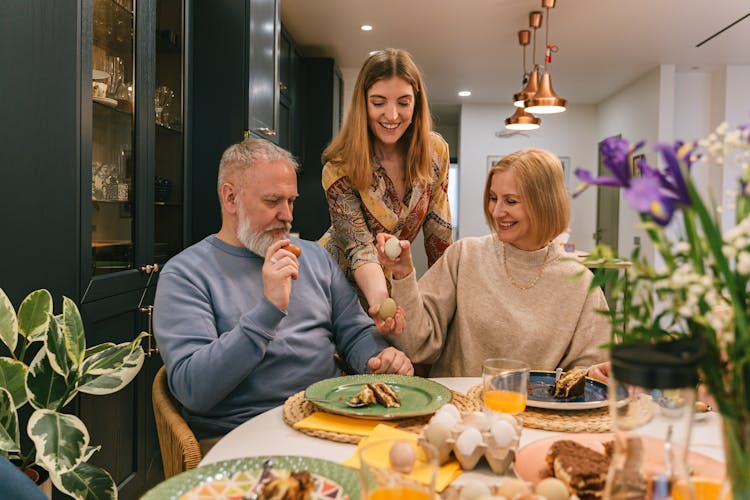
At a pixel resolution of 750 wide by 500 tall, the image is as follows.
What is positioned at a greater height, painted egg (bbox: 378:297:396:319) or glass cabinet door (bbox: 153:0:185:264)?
glass cabinet door (bbox: 153:0:185:264)

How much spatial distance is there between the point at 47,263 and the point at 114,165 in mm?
580

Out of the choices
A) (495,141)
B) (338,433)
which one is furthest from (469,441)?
(495,141)

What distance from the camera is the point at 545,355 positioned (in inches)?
68.7

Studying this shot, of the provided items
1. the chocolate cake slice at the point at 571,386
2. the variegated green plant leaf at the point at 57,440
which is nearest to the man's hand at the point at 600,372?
the chocolate cake slice at the point at 571,386

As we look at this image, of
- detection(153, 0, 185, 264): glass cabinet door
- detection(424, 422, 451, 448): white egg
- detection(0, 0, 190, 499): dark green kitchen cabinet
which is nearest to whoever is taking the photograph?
detection(424, 422, 451, 448): white egg

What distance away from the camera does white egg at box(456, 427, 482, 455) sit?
95 cm

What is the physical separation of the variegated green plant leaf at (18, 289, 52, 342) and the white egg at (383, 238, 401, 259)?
2.71ft

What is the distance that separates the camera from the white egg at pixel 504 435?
0.93m

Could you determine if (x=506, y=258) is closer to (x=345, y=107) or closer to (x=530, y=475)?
(x=530, y=475)

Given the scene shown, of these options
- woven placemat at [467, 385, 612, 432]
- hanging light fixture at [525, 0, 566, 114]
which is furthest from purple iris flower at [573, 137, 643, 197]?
hanging light fixture at [525, 0, 566, 114]

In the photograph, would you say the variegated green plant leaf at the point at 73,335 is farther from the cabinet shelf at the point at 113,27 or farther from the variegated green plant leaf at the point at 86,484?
the cabinet shelf at the point at 113,27

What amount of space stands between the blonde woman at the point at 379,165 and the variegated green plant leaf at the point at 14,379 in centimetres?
95

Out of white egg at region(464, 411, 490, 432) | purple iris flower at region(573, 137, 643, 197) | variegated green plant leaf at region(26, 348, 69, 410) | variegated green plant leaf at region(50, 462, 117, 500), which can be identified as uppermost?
purple iris flower at region(573, 137, 643, 197)

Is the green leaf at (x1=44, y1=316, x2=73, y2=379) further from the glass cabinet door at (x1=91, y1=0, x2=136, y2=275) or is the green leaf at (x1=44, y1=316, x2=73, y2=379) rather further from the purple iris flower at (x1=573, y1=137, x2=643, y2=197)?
the purple iris flower at (x1=573, y1=137, x2=643, y2=197)
